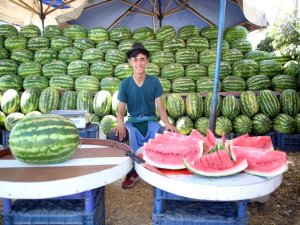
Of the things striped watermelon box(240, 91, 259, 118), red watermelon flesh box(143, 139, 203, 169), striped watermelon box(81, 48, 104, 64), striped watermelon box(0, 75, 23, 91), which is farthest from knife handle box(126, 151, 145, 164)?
striped watermelon box(0, 75, 23, 91)

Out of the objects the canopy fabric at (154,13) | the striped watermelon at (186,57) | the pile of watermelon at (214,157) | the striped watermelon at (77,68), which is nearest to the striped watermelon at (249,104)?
the striped watermelon at (186,57)

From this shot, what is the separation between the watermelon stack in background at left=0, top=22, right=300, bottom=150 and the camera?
4.66 metres

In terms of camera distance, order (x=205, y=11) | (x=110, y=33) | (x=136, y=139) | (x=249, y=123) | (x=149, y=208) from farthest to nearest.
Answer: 1. (x=205, y=11)
2. (x=110, y=33)
3. (x=249, y=123)
4. (x=136, y=139)
5. (x=149, y=208)

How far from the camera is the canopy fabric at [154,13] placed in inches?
256

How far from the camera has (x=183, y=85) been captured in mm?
4891

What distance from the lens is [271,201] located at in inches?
119

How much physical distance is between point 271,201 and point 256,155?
1.75 m

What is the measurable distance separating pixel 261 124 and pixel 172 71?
1.68 m

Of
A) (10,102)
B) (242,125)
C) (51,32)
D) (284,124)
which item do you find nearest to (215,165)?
(242,125)

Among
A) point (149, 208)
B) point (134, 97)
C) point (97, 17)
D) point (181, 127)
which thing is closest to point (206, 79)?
point (181, 127)

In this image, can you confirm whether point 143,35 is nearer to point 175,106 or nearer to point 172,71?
point 172,71

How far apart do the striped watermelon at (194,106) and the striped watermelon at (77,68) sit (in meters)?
1.84

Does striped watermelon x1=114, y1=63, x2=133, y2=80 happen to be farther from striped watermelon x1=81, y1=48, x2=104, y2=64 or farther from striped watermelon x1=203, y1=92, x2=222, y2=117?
striped watermelon x1=203, y1=92, x2=222, y2=117

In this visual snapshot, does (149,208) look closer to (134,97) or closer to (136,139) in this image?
(136,139)
